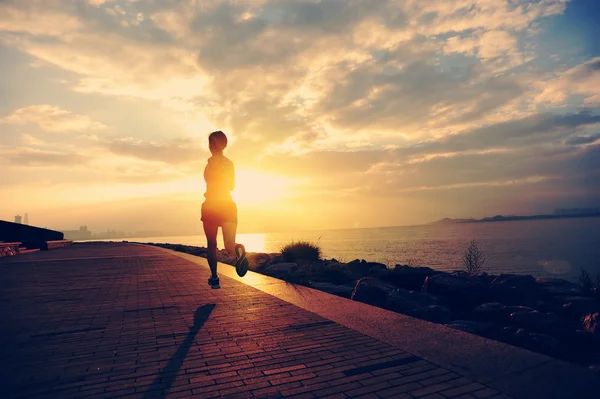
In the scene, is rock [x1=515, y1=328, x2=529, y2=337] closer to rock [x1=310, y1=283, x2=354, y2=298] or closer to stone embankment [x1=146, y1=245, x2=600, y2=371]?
stone embankment [x1=146, y1=245, x2=600, y2=371]

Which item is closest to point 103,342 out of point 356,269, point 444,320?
point 444,320

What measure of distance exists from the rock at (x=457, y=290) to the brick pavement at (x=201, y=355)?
3.21 meters

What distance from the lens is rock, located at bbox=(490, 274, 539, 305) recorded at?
7727mm

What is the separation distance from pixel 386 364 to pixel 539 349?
2.43m

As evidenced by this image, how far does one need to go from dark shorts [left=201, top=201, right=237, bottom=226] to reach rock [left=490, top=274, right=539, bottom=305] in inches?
208

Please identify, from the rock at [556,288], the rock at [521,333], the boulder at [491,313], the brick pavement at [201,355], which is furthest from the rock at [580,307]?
the brick pavement at [201,355]

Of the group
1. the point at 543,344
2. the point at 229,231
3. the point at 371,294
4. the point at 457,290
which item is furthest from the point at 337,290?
the point at 543,344

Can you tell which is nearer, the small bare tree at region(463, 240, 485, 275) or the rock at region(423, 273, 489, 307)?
the rock at region(423, 273, 489, 307)

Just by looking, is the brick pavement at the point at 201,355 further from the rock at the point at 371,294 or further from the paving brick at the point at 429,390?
the rock at the point at 371,294

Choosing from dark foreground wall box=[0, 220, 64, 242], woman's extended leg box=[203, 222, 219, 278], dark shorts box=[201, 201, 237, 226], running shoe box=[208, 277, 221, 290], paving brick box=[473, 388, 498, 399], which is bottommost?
paving brick box=[473, 388, 498, 399]

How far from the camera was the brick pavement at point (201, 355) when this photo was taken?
2758mm

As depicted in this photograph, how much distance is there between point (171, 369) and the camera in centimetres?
320

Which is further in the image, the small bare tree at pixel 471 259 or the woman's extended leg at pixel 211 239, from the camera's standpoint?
the small bare tree at pixel 471 259

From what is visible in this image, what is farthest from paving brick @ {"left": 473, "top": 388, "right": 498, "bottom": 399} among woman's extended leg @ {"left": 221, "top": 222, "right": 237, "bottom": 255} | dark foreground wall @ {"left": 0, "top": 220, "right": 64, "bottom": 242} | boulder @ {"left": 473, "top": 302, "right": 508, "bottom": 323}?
dark foreground wall @ {"left": 0, "top": 220, "right": 64, "bottom": 242}
